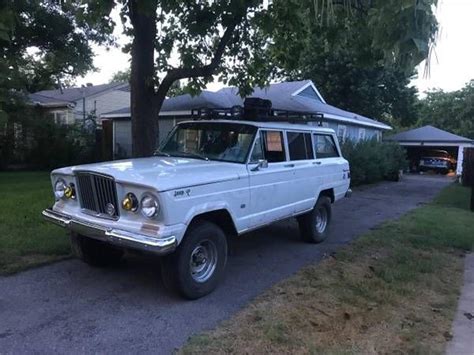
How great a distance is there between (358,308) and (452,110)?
54438 millimetres

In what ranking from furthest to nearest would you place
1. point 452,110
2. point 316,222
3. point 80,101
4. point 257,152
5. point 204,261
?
point 452,110
point 80,101
point 316,222
point 257,152
point 204,261

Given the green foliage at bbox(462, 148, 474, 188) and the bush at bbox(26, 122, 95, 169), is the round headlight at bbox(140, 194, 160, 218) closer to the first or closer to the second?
the bush at bbox(26, 122, 95, 169)

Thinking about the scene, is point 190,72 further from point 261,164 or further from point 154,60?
point 261,164

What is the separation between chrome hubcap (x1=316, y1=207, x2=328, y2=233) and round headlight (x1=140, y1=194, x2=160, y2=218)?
4.14 metres

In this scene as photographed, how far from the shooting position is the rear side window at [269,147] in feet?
20.4

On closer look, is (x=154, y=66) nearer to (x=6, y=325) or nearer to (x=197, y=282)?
(x=197, y=282)

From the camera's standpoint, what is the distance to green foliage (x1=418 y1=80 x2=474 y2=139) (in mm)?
49519

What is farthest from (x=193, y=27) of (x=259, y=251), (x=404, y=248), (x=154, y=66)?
(x=404, y=248)

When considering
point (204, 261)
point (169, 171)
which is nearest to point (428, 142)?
point (204, 261)

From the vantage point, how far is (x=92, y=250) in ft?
19.3

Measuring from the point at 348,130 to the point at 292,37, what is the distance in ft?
44.3

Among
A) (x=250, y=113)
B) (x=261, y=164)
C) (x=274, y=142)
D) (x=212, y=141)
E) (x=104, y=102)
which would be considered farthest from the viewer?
(x=104, y=102)

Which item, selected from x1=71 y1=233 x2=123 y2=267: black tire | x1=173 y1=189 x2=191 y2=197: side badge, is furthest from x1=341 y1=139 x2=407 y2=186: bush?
x1=173 y1=189 x2=191 y2=197: side badge

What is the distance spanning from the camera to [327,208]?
8.27 meters
